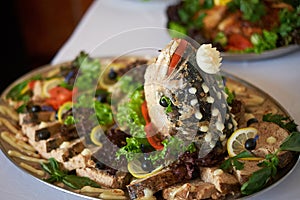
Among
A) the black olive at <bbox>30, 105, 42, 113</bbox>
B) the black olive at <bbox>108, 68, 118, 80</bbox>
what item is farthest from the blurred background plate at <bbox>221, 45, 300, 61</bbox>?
the black olive at <bbox>30, 105, 42, 113</bbox>

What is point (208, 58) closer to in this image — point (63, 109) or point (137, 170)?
point (137, 170)

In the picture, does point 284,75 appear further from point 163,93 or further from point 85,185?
point 85,185

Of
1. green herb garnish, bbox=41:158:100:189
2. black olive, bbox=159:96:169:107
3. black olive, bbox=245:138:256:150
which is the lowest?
green herb garnish, bbox=41:158:100:189

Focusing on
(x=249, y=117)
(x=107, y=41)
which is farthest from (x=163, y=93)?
(x=107, y=41)

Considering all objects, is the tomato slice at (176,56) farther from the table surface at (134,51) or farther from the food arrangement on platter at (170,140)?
the table surface at (134,51)

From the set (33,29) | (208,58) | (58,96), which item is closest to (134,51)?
(58,96)

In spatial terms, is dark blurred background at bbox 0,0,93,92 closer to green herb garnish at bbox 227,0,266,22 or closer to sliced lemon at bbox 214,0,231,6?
sliced lemon at bbox 214,0,231,6
